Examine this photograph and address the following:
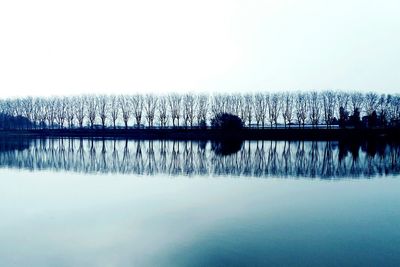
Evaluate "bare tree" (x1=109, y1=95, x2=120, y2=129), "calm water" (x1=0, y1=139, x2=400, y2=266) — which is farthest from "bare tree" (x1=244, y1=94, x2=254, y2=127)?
"calm water" (x1=0, y1=139, x2=400, y2=266)

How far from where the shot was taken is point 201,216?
10.9 metres

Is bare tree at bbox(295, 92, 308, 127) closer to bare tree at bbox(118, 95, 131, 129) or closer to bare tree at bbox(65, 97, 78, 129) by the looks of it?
bare tree at bbox(118, 95, 131, 129)

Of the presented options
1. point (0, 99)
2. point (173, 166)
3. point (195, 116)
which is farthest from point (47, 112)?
point (173, 166)

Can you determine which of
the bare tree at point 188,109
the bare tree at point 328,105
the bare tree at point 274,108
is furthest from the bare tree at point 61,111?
the bare tree at point 328,105

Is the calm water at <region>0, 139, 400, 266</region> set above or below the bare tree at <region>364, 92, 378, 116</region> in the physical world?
below

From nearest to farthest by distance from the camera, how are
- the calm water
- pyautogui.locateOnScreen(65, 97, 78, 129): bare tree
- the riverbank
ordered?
the calm water < the riverbank < pyautogui.locateOnScreen(65, 97, 78, 129): bare tree

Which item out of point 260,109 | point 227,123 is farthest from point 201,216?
point 260,109

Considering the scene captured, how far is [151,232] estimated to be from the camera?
30.7 ft

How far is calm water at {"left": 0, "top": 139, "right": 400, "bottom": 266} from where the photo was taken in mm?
7738

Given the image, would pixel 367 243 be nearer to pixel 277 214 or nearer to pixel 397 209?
pixel 277 214

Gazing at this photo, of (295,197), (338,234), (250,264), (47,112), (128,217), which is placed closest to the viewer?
(250,264)

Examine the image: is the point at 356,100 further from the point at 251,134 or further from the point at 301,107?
the point at 251,134

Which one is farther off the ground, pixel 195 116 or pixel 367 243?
pixel 195 116

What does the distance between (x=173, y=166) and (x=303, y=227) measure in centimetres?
1293
